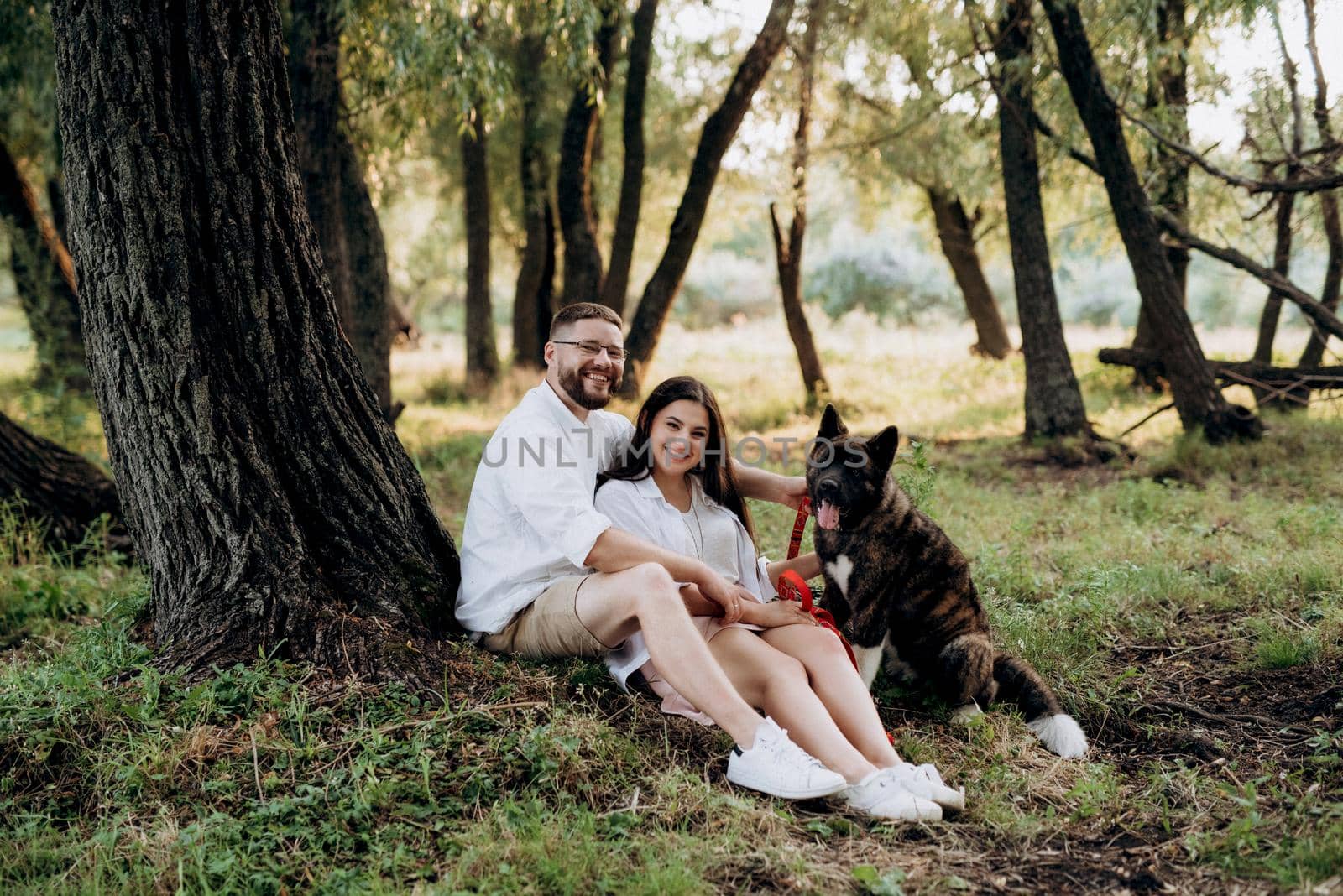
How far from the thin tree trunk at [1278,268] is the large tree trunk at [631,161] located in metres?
7.15

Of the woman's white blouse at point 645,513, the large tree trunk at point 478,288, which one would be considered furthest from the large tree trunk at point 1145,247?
the large tree trunk at point 478,288

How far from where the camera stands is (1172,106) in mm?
10094

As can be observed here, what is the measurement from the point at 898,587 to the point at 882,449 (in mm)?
633

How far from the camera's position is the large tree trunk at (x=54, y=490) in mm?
6664

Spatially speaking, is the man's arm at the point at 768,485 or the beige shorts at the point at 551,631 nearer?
the beige shorts at the point at 551,631

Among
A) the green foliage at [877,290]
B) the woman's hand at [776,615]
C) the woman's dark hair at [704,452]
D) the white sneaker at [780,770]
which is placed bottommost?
the white sneaker at [780,770]

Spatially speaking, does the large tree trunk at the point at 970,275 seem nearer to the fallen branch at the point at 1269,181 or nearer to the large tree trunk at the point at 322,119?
the fallen branch at the point at 1269,181

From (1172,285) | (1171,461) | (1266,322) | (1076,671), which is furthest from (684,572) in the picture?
(1266,322)

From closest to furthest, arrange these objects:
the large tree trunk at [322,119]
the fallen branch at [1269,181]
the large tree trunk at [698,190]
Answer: the fallen branch at [1269,181], the large tree trunk at [322,119], the large tree trunk at [698,190]

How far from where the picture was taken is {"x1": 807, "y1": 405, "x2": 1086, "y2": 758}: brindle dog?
4.20m

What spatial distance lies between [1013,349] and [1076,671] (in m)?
13.6

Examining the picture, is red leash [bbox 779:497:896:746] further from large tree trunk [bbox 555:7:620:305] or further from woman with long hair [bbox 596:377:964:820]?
large tree trunk [bbox 555:7:620:305]

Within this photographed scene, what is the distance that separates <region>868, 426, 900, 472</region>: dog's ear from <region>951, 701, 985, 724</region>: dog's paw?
1.11 metres

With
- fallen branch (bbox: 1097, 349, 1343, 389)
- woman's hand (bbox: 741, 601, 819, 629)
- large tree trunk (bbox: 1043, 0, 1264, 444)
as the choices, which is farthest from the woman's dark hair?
fallen branch (bbox: 1097, 349, 1343, 389)
